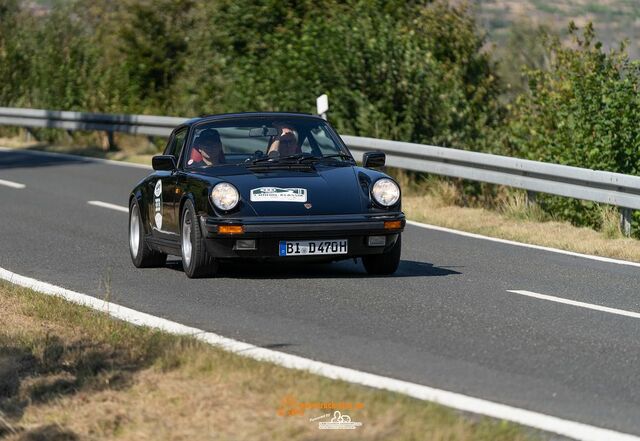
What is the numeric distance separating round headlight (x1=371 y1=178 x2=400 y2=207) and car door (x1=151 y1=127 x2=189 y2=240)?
172cm

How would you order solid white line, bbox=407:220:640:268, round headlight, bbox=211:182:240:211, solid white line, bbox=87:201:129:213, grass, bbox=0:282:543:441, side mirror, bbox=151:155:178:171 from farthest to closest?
solid white line, bbox=87:201:129:213 < solid white line, bbox=407:220:640:268 < side mirror, bbox=151:155:178:171 < round headlight, bbox=211:182:240:211 < grass, bbox=0:282:543:441

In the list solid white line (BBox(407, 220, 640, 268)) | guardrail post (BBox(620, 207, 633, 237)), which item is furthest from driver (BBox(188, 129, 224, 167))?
guardrail post (BBox(620, 207, 633, 237))

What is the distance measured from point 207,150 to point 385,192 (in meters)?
1.71

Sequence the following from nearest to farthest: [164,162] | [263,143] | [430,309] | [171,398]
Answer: [171,398] < [430,309] < [164,162] < [263,143]

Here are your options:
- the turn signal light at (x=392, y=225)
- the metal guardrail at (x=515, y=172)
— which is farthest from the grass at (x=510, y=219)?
the turn signal light at (x=392, y=225)

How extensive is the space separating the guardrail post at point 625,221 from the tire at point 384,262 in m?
4.17

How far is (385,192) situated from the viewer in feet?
36.2

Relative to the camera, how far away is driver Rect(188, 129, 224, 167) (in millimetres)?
11727

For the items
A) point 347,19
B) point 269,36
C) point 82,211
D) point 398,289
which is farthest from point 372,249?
point 269,36

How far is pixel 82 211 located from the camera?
17.3 metres

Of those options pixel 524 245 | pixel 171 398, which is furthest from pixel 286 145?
pixel 171 398

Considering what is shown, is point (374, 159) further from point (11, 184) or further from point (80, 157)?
point (80, 157)

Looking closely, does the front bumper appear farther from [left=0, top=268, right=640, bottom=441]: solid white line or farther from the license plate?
[left=0, top=268, right=640, bottom=441]: solid white line

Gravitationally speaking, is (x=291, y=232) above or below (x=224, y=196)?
below
